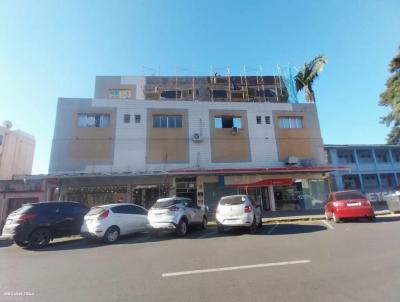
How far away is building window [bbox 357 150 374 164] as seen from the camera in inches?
1405

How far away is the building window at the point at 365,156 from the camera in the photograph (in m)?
35.7

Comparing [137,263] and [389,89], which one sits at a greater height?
[389,89]

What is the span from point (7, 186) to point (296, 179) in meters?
23.9

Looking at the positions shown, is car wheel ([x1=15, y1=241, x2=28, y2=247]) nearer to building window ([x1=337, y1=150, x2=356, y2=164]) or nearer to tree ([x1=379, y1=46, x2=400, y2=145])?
tree ([x1=379, y1=46, x2=400, y2=145])

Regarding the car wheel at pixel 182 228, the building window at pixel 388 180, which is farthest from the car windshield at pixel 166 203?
the building window at pixel 388 180

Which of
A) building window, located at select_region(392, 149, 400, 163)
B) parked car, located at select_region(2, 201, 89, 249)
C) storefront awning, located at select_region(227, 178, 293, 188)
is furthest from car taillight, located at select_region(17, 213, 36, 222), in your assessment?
building window, located at select_region(392, 149, 400, 163)

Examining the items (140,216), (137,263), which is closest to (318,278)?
(137,263)

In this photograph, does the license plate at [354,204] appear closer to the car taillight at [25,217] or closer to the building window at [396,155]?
the car taillight at [25,217]

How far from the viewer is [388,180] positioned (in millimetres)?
35844

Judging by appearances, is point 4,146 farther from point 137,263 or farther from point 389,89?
point 389,89

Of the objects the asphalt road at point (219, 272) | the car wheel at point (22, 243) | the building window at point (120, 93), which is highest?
the building window at point (120, 93)

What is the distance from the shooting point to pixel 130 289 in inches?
187

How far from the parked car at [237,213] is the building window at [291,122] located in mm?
16809

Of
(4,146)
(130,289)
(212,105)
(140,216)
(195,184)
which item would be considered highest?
(212,105)
